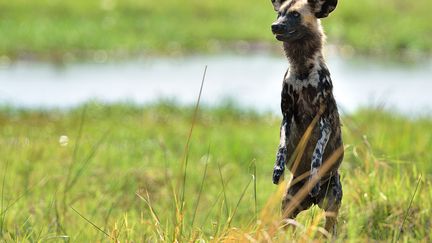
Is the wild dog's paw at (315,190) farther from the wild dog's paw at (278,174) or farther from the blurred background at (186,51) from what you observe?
the blurred background at (186,51)

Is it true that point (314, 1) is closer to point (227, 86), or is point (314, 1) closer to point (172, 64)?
point (227, 86)

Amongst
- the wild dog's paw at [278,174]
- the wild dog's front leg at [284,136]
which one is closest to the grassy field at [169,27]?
the wild dog's front leg at [284,136]

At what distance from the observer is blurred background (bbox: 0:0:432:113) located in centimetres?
1883

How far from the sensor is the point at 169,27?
26766 mm

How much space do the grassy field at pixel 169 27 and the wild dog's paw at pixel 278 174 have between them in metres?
20.0

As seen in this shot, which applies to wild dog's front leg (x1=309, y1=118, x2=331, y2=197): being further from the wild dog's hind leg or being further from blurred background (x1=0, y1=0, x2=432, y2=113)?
blurred background (x1=0, y1=0, x2=432, y2=113)

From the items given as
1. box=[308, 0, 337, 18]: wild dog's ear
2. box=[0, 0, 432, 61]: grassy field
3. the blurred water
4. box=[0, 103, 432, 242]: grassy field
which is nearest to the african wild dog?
box=[308, 0, 337, 18]: wild dog's ear

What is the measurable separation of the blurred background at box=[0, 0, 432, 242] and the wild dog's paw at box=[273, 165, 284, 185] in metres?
0.22

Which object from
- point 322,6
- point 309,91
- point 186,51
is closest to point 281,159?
point 309,91

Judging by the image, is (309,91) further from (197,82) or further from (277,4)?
(197,82)

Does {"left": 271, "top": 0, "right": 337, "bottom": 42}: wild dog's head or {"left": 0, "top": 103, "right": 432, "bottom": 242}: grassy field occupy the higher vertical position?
{"left": 271, "top": 0, "right": 337, "bottom": 42}: wild dog's head

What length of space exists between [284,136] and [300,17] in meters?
0.60

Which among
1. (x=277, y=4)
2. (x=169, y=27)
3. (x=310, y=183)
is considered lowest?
(x=310, y=183)

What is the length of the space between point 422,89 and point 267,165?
9568 millimetres
